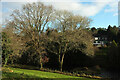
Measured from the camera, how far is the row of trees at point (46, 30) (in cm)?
1091

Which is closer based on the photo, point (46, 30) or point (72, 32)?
point (72, 32)

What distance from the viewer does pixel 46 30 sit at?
12344 millimetres

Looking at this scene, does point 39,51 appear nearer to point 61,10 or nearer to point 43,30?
point 43,30

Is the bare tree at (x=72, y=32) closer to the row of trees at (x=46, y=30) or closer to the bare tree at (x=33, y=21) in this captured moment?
the row of trees at (x=46, y=30)

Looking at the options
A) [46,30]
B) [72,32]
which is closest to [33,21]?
[46,30]

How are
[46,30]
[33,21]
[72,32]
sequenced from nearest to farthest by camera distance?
[33,21], [72,32], [46,30]

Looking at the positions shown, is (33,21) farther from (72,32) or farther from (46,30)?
(72,32)

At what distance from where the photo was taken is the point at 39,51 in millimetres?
11766

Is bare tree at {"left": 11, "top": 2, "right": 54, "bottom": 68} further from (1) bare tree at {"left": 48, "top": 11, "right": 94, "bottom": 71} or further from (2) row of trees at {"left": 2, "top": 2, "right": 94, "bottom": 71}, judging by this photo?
(1) bare tree at {"left": 48, "top": 11, "right": 94, "bottom": 71}

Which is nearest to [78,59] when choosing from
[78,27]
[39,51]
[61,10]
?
[78,27]

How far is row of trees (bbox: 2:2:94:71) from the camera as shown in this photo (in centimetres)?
1091

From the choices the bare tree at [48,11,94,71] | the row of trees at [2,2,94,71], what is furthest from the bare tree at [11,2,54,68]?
the bare tree at [48,11,94,71]

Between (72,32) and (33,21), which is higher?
(33,21)

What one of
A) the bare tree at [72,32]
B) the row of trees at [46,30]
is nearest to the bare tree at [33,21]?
the row of trees at [46,30]
